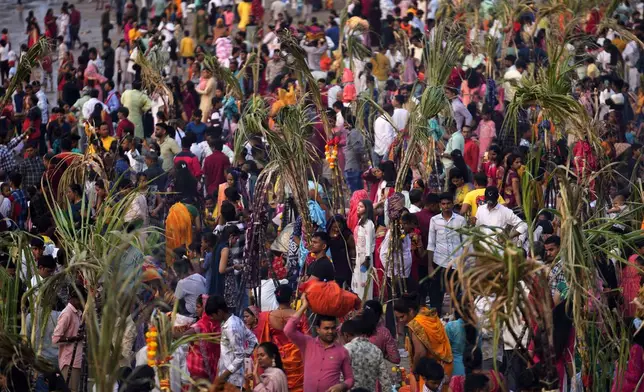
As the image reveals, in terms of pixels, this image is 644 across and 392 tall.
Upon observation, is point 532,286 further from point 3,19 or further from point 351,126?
point 3,19

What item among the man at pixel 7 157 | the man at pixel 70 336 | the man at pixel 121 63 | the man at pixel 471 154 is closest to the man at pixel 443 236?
the man at pixel 70 336

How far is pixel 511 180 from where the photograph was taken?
1467 cm

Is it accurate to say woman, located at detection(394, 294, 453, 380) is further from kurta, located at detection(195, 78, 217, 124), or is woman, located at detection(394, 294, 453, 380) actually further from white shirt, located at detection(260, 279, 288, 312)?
kurta, located at detection(195, 78, 217, 124)

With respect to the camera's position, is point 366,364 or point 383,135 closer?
point 366,364

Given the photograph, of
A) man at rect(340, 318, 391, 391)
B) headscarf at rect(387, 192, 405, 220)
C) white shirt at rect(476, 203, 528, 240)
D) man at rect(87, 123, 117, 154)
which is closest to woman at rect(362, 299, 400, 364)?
man at rect(340, 318, 391, 391)

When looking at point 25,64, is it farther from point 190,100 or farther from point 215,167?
point 190,100

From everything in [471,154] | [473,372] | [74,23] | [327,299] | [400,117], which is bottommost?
[74,23]

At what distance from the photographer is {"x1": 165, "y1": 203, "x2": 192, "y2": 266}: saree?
13625 mm

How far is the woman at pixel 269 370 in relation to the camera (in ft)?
29.4

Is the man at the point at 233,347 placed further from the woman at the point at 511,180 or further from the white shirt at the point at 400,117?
the white shirt at the point at 400,117

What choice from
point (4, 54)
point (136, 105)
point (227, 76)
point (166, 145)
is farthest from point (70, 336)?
point (4, 54)

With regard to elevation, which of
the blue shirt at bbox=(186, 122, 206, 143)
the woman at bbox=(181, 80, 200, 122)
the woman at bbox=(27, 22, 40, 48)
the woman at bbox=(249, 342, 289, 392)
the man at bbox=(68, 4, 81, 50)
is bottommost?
the man at bbox=(68, 4, 81, 50)

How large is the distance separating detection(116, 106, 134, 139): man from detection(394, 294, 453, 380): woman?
7170 millimetres

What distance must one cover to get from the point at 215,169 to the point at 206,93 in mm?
4255
